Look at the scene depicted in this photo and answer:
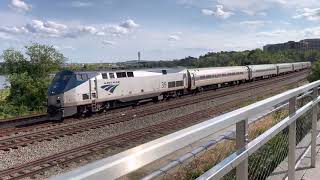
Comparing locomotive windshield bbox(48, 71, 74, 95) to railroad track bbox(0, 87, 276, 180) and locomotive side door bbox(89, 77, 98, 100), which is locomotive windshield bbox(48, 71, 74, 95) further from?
railroad track bbox(0, 87, 276, 180)

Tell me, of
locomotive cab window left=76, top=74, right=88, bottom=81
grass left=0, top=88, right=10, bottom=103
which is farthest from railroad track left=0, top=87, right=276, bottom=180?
grass left=0, top=88, right=10, bottom=103

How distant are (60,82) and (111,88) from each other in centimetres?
328

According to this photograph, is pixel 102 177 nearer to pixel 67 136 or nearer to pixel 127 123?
pixel 67 136

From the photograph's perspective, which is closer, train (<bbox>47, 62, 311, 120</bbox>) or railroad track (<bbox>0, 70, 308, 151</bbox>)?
railroad track (<bbox>0, 70, 308, 151</bbox>)

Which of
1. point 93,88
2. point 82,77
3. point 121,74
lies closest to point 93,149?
point 82,77

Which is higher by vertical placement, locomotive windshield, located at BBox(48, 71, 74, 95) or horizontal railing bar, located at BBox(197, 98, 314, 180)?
horizontal railing bar, located at BBox(197, 98, 314, 180)

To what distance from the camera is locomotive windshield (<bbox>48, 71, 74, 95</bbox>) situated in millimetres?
24188

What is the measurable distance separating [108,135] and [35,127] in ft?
14.7

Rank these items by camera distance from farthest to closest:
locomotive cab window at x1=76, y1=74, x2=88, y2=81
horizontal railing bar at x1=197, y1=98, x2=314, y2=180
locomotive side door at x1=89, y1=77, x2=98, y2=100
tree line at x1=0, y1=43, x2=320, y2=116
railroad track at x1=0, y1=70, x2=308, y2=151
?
tree line at x1=0, y1=43, x2=320, y2=116 → locomotive side door at x1=89, y1=77, x2=98, y2=100 → locomotive cab window at x1=76, y1=74, x2=88, y2=81 → railroad track at x1=0, y1=70, x2=308, y2=151 → horizontal railing bar at x1=197, y1=98, x2=314, y2=180

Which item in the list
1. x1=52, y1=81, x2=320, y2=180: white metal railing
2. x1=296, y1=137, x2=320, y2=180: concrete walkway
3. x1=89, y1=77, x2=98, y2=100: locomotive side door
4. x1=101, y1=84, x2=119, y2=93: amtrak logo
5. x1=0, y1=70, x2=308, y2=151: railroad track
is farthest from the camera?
x1=101, y1=84, x2=119, y2=93: amtrak logo

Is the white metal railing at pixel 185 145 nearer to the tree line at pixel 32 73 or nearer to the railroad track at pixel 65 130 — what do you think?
the railroad track at pixel 65 130

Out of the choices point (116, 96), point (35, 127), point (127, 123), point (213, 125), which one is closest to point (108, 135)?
point (127, 123)

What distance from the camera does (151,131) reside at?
738 inches

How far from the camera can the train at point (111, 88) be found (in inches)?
938
